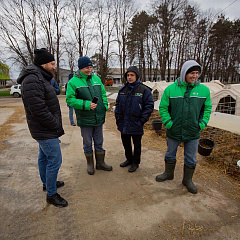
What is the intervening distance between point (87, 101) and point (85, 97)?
10 centimetres

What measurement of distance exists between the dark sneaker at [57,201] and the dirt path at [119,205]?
0.18 ft

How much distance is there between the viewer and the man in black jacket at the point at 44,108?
5.58ft

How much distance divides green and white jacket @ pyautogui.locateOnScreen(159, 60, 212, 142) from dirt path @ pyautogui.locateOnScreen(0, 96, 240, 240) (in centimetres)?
83

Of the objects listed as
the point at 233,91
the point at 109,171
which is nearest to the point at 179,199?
the point at 109,171

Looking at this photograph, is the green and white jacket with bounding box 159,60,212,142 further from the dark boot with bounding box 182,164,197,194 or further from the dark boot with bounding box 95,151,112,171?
the dark boot with bounding box 95,151,112,171

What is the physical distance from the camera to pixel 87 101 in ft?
8.23

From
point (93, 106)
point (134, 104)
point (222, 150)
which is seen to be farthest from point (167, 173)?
point (222, 150)

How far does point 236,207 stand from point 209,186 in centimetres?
44

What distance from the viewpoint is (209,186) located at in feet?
8.16

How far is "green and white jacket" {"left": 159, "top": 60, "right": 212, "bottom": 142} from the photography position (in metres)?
2.19

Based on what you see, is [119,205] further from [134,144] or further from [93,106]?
[93,106]

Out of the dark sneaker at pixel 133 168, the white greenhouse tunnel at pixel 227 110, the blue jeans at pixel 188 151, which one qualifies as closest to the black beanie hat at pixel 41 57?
the blue jeans at pixel 188 151

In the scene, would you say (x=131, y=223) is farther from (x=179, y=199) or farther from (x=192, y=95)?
(x=192, y=95)

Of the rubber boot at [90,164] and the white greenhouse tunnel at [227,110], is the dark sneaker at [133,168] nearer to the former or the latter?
the rubber boot at [90,164]
